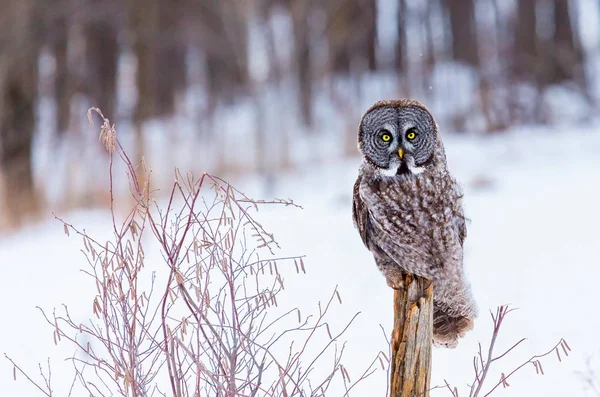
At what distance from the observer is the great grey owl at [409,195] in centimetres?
300

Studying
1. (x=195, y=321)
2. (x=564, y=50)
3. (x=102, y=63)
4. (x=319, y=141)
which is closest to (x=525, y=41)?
(x=564, y=50)

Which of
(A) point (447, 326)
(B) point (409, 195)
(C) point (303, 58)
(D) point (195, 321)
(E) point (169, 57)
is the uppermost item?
(E) point (169, 57)

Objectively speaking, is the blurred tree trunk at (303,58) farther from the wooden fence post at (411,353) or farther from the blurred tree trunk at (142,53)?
the wooden fence post at (411,353)

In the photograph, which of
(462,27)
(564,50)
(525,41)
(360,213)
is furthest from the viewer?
(462,27)

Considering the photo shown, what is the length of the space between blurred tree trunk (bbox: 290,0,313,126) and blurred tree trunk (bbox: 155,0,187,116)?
3.39m

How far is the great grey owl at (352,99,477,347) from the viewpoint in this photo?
118 inches

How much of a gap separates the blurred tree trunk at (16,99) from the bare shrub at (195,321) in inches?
149

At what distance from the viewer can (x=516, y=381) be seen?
4.69 m

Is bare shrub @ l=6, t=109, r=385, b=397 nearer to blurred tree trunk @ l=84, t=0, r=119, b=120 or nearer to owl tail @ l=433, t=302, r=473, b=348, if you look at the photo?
owl tail @ l=433, t=302, r=473, b=348

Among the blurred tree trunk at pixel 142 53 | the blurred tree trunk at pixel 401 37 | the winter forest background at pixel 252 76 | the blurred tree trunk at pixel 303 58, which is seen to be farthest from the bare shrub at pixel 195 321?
the blurred tree trunk at pixel 401 37

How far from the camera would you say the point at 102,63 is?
17109 millimetres

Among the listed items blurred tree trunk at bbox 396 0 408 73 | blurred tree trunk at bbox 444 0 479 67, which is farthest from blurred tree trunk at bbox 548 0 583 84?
blurred tree trunk at bbox 396 0 408 73

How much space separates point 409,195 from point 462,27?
17613mm

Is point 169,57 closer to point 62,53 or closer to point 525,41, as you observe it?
point 62,53
